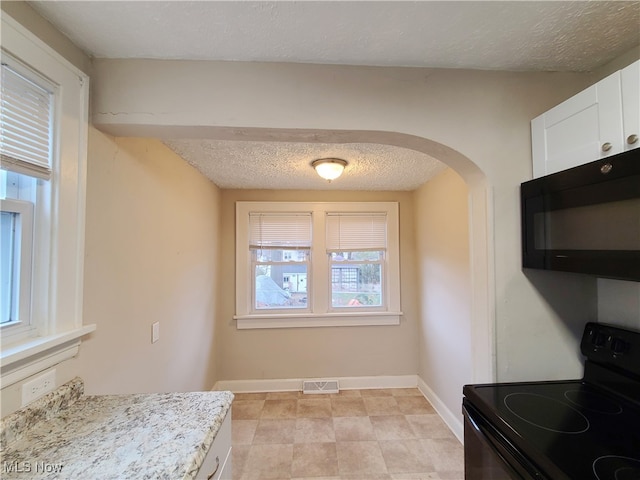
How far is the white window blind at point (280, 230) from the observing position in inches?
130

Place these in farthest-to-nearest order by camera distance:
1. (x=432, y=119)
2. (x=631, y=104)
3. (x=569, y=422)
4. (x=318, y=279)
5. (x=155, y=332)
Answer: (x=318, y=279) → (x=155, y=332) → (x=432, y=119) → (x=569, y=422) → (x=631, y=104)

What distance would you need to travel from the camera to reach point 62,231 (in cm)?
107

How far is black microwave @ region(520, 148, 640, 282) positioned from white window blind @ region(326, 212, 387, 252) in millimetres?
2096

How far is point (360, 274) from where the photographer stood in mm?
3412

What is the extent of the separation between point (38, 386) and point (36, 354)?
13cm

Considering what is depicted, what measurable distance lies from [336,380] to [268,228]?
6.25 ft

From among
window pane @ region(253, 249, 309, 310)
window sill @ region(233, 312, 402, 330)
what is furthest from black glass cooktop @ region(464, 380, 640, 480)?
window pane @ region(253, 249, 309, 310)

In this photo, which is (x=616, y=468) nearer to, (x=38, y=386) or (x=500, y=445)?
(x=500, y=445)

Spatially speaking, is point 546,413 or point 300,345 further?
point 300,345

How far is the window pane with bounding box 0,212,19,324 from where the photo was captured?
95 centimetres

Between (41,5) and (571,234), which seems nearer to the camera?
(41,5)

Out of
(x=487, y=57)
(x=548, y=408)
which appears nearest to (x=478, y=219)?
(x=487, y=57)

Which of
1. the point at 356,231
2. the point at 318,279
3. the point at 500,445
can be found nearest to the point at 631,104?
the point at 500,445

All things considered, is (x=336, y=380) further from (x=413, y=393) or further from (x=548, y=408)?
(x=548, y=408)
